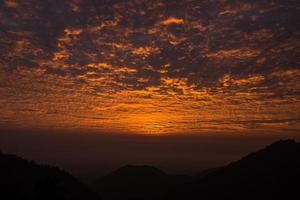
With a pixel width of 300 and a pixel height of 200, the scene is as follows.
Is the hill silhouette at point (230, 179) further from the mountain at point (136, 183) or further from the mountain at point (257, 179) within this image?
the mountain at point (136, 183)

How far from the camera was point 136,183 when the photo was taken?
136125mm

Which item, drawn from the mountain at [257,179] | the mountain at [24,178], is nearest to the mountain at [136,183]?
the mountain at [257,179]

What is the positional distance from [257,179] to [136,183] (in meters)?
66.9

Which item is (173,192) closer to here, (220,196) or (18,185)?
(220,196)

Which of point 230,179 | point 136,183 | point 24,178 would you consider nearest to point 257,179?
point 230,179

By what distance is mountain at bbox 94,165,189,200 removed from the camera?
114 meters

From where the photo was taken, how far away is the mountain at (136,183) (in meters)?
114

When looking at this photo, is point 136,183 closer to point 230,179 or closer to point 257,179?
point 230,179

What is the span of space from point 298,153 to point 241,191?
83.1 ft

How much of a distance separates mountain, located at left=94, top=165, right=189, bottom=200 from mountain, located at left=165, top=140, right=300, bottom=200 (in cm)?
1780

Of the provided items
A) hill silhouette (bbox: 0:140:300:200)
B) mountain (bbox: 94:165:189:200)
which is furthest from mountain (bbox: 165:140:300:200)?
mountain (bbox: 94:165:189:200)

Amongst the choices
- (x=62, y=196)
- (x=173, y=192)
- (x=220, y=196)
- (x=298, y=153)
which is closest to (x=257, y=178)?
(x=220, y=196)

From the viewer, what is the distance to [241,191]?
77.4 metres

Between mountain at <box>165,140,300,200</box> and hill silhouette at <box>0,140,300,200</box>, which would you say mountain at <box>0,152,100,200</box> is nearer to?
hill silhouette at <box>0,140,300,200</box>
